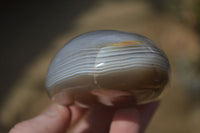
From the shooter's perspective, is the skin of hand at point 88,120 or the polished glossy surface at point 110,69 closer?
the polished glossy surface at point 110,69

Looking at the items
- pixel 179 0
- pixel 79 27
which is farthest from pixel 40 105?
pixel 179 0

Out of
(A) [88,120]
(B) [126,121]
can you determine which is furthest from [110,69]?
(A) [88,120]

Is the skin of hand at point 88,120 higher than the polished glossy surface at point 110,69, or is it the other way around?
the polished glossy surface at point 110,69

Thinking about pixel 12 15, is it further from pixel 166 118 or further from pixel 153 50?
pixel 153 50

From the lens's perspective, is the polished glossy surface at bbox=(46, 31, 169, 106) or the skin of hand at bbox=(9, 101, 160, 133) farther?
the skin of hand at bbox=(9, 101, 160, 133)

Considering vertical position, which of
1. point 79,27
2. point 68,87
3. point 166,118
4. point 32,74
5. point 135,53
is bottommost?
point 166,118
